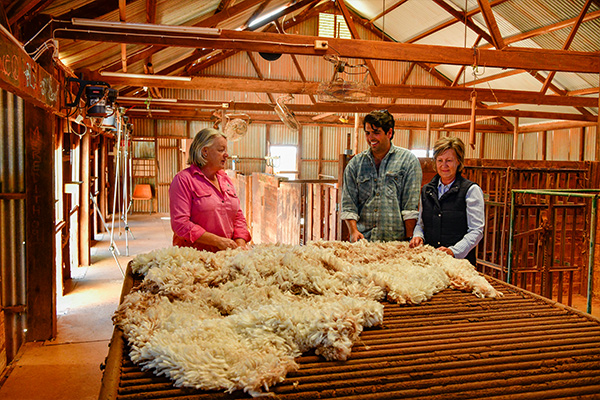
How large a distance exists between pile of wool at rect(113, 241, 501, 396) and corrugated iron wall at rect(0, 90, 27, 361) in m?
2.38

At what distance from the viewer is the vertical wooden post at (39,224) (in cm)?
392

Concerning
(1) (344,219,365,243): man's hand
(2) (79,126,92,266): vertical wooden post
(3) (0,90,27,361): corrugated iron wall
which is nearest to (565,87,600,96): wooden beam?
(1) (344,219,365,243): man's hand

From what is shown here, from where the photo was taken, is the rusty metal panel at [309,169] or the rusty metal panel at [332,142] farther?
the rusty metal panel at [332,142]

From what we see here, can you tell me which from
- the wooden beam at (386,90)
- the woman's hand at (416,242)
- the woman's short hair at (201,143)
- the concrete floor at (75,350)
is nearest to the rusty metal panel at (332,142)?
the wooden beam at (386,90)

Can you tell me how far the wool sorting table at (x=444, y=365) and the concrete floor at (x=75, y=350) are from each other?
2.57 m

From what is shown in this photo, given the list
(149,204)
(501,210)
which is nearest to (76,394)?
(501,210)

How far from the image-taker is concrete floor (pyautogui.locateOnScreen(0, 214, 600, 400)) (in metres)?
3.35

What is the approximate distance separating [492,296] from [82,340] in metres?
3.76

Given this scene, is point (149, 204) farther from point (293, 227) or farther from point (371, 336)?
point (371, 336)

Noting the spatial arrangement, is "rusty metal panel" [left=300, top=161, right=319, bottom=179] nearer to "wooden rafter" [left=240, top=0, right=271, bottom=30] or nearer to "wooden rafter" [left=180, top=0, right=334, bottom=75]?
"wooden rafter" [left=180, top=0, right=334, bottom=75]

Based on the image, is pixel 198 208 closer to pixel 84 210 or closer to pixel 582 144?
pixel 84 210

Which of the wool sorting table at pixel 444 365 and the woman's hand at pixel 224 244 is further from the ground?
the woman's hand at pixel 224 244

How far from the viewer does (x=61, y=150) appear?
5699 mm

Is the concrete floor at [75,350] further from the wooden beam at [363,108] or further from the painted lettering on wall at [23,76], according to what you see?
the wooden beam at [363,108]
